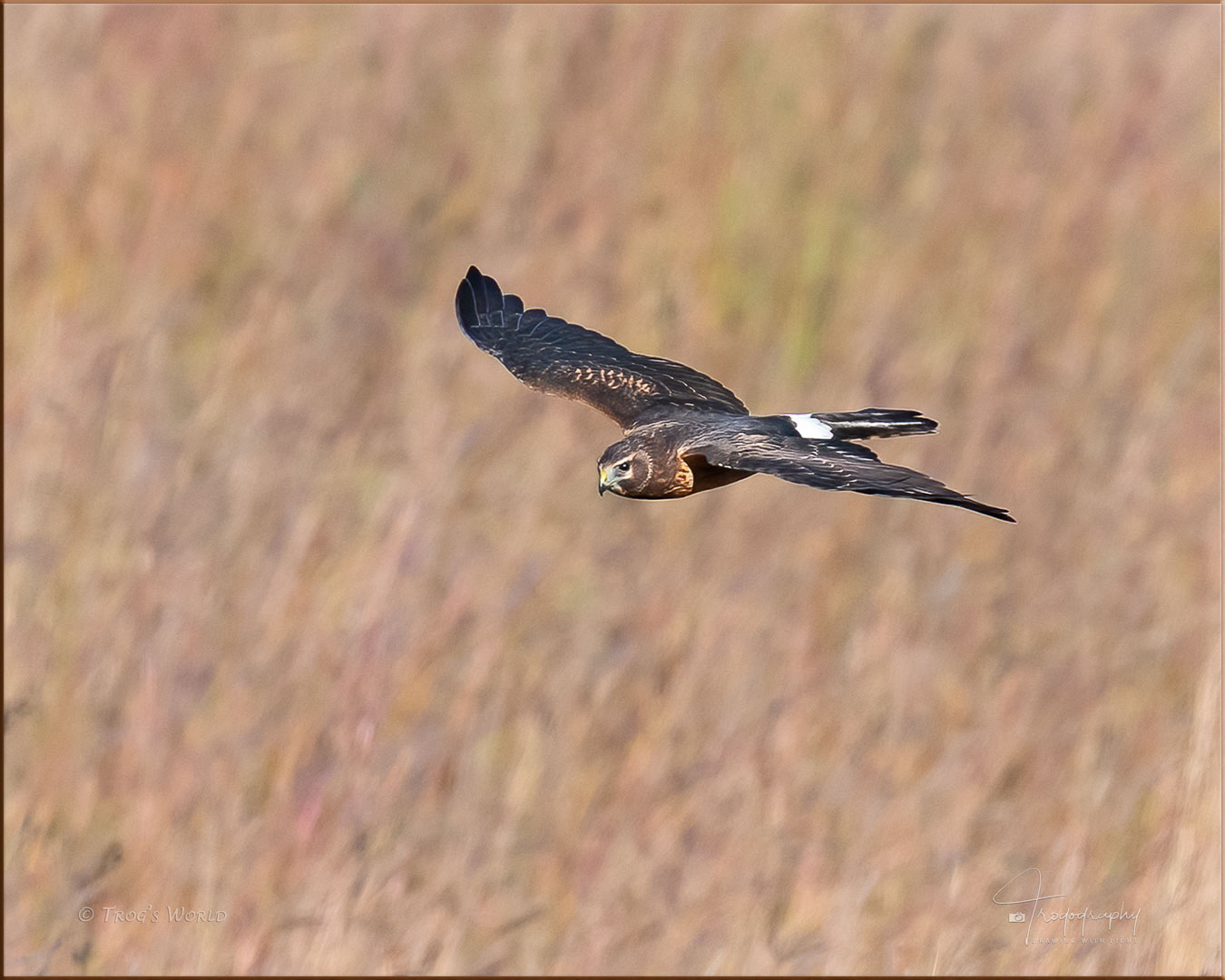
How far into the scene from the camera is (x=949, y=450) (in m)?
5.36

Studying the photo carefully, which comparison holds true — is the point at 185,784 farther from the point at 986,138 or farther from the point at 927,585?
the point at 986,138

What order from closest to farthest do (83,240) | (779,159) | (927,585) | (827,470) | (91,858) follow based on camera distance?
(827,470), (91,858), (927,585), (83,240), (779,159)

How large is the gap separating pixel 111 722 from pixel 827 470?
247 centimetres

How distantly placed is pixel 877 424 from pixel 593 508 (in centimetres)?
191

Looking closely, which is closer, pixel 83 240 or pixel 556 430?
pixel 556 430

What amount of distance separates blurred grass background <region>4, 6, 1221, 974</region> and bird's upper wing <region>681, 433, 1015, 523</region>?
111cm

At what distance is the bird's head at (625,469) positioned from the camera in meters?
3.11

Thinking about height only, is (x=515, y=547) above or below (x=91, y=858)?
above

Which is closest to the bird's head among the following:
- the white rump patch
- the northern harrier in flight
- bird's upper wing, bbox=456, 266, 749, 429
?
the northern harrier in flight

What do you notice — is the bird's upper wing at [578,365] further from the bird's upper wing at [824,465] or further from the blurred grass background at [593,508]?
the bird's upper wing at [824,465]

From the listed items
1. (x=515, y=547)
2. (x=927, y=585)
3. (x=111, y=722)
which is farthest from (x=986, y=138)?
(x=111, y=722)

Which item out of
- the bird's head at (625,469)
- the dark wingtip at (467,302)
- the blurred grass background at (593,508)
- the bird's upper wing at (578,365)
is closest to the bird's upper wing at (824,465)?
the bird's head at (625,469)

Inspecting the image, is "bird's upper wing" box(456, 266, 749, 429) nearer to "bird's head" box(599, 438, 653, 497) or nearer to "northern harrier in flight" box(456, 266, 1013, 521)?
"northern harrier in flight" box(456, 266, 1013, 521)

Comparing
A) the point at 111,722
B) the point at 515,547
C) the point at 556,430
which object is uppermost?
the point at 556,430
